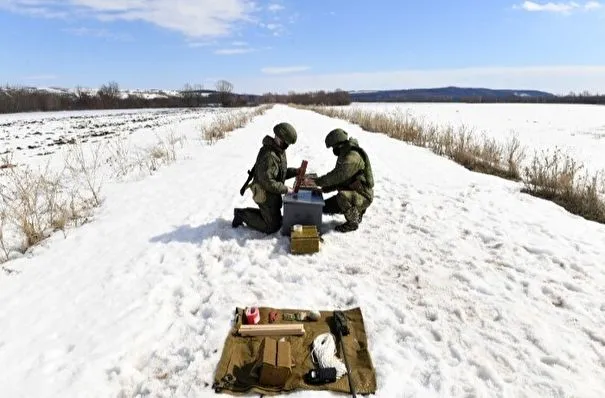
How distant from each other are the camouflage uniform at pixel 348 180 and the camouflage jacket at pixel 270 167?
0.61 metres

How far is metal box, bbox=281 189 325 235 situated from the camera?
5266 mm

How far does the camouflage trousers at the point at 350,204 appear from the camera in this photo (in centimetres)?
567

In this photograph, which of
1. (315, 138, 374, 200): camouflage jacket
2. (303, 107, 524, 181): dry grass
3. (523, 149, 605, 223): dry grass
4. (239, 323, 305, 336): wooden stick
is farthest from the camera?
(303, 107, 524, 181): dry grass

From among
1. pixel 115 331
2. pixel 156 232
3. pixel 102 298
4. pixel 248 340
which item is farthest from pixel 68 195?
pixel 248 340

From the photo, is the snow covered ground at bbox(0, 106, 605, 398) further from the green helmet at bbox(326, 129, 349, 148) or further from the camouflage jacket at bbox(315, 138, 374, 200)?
the green helmet at bbox(326, 129, 349, 148)

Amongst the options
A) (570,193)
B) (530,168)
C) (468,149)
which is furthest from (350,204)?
(468,149)

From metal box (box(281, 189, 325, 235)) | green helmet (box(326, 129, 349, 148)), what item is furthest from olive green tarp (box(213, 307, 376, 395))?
green helmet (box(326, 129, 349, 148))

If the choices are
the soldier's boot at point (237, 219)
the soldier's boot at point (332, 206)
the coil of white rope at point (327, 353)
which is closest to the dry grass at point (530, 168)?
the soldier's boot at point (332, 206)

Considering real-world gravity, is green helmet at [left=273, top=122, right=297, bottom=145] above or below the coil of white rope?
above

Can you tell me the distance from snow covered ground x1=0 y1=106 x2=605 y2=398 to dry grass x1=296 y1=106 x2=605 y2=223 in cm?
51

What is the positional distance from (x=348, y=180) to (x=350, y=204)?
34 cm

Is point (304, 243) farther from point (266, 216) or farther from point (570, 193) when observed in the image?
point (570, 193)

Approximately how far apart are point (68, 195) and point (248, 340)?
22.3ft

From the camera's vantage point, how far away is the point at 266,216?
18.3 ft
